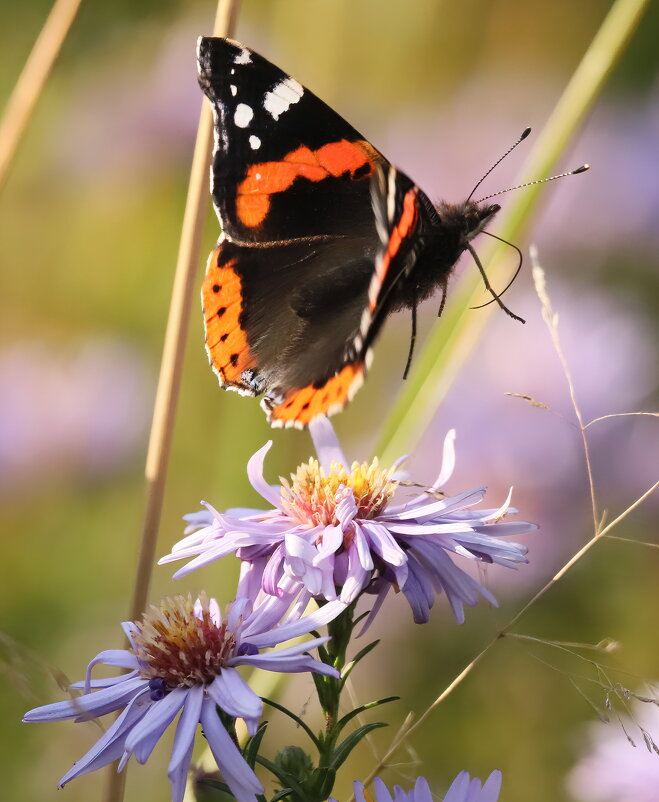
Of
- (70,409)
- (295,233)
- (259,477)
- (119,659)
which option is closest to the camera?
(119,659)

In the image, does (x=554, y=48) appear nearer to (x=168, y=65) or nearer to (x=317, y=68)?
Result: (x=317, y=68)

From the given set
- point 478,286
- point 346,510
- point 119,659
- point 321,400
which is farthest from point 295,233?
point 119,659

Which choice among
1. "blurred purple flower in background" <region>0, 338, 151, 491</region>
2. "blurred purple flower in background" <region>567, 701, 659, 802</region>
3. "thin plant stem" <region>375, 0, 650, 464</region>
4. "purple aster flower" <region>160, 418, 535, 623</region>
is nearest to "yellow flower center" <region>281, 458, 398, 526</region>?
"purple aster flower" <region>160, 418, 535, 623</region>

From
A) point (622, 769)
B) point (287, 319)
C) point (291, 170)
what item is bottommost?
point (622, 769)

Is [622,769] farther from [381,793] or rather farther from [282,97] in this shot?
[282,97]

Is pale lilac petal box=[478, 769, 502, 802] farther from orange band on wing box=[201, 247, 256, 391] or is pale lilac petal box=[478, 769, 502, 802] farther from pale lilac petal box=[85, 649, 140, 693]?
orange band on wing box=[201, 247, 256, 391]

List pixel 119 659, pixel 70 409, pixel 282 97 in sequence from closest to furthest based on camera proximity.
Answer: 1. pixel 119 659
2. pixel 282 97
3. pixel 70 409
